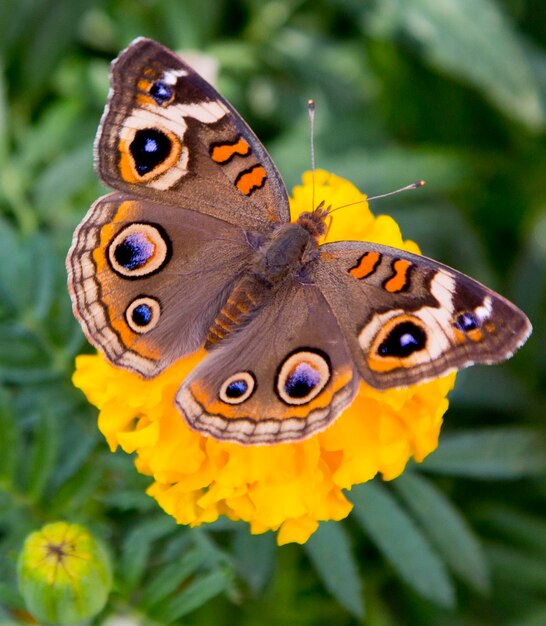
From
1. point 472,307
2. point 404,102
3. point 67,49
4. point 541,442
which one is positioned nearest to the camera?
point 472,307

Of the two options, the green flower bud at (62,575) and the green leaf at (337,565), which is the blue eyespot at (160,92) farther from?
the green leaf at (337,565)

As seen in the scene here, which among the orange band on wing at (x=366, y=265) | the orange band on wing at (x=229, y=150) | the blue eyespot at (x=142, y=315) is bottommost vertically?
the blue eyespot at (x=142, y=315)

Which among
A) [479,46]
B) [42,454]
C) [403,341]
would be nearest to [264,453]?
[403,341]

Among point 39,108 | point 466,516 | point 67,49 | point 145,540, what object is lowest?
point 466,516

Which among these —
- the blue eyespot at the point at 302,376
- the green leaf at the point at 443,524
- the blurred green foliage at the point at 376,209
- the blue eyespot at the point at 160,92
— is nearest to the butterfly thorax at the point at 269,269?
the blue eyespot at the point at 302,376

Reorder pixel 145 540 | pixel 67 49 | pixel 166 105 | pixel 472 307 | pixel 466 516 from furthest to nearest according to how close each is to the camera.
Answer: pixel 67 49, pixel 466 516, pixel 145 540, pixel 166 105, pixel 472 307

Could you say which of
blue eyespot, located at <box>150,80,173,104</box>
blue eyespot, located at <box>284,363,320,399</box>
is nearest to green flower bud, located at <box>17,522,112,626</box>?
blue eyespot, located at <box>284,363,320,399</box>

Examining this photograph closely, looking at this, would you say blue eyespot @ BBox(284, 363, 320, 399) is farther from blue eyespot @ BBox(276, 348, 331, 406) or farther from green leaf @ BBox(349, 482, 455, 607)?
green leaf @ BBox(349, 482, 455, 607)

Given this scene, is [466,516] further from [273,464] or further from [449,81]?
[449,81]

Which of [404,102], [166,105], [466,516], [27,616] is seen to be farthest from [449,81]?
[27,616]
